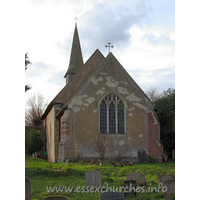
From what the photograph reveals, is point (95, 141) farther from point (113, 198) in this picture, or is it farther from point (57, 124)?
point (113, 198)

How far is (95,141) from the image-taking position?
65.7ft

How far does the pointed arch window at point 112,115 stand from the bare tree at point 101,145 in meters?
0.55

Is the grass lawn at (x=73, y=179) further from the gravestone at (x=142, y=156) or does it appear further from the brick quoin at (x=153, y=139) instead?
the brick quoin at (x=153, y=139)

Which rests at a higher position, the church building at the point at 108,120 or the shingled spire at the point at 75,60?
the shingled spire at the point at 75,60

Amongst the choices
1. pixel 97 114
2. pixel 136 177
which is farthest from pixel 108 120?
pixel 136 177

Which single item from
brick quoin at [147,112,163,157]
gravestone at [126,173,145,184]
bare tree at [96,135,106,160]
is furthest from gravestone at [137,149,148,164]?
gravestone at [126,173,145,184]

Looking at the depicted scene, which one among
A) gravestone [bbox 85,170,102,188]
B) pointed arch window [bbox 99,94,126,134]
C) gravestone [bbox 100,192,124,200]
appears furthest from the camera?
pointed arch window [bbox 99,94,126,134]

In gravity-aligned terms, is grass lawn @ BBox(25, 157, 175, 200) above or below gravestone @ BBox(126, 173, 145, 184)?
below

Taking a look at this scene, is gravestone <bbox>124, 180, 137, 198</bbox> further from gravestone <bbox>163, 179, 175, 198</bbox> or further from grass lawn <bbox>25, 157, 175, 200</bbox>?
gravestone <bbox>163, 179, 175, 198</bbox>

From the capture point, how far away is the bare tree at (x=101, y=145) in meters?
19.9

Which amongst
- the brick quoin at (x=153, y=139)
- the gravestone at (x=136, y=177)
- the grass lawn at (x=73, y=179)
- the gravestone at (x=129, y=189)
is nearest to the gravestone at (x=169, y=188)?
the grass lawn at (x=73, y=179)

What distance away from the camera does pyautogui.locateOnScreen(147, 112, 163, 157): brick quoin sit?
20625 mm

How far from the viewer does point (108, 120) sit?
2053 centimetres

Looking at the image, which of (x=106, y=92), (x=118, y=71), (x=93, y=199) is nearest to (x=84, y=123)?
(x=106, y=92)
